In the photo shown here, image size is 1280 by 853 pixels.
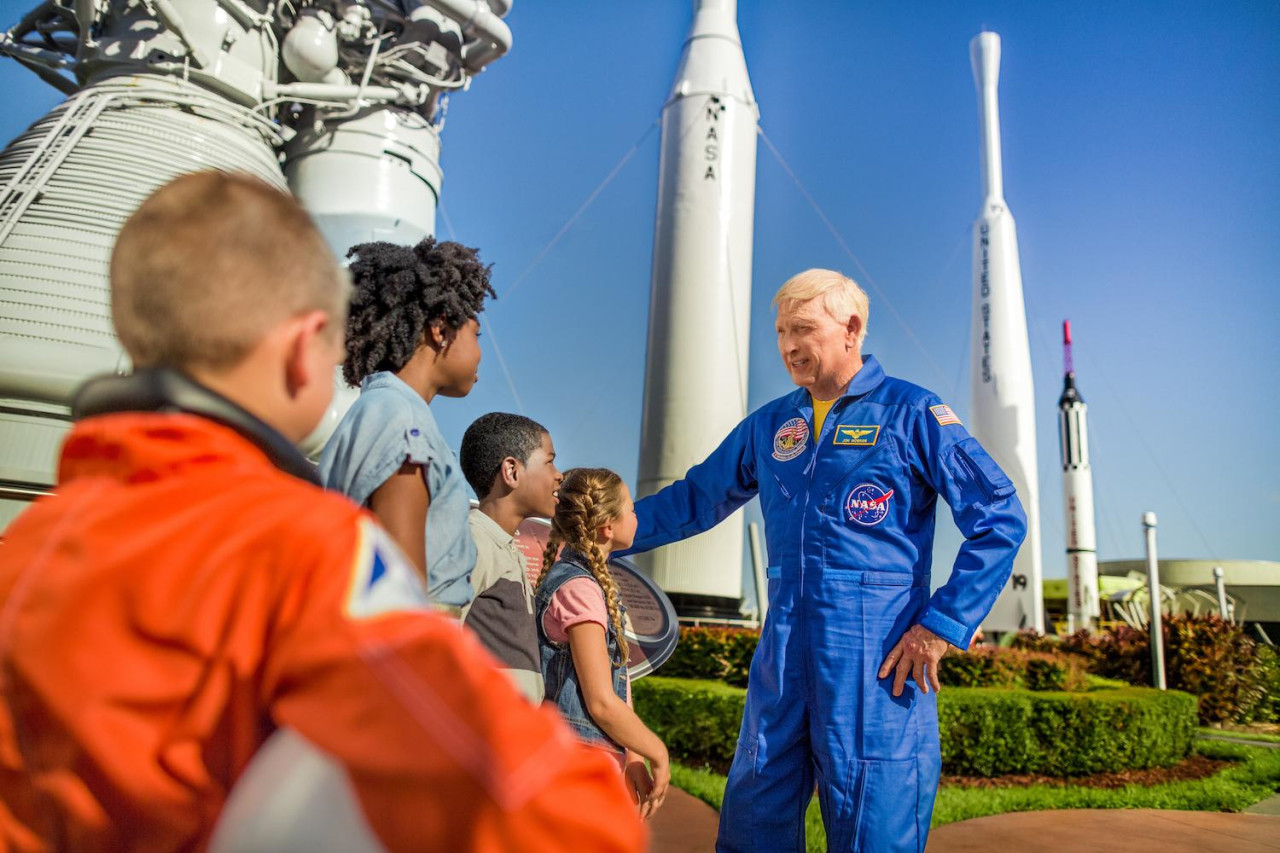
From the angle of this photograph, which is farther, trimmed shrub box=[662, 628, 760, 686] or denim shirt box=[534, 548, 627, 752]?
trimmed shrub box=[662, 628, 760, 686]

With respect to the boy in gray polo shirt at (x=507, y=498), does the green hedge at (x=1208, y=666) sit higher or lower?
lower

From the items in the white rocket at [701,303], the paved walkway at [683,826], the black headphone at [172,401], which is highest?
the white rocket at [701,303]

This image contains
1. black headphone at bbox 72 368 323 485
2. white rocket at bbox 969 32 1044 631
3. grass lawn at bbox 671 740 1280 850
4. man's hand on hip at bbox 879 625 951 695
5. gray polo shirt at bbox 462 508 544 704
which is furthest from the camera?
white rocket at bbox 969 32 1044 631

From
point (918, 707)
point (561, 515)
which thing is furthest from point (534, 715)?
point (918, 707)

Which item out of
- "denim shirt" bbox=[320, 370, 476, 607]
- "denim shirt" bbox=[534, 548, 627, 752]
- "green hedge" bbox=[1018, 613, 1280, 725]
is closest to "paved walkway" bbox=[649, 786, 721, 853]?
"denim shirt" bbox=[534, 548, 627, 752]

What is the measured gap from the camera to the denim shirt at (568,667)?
2463mm

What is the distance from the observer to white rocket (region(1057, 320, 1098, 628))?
69.8 feet

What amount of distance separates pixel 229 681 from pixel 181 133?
919 centimetres

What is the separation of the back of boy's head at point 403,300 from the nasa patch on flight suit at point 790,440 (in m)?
1.27

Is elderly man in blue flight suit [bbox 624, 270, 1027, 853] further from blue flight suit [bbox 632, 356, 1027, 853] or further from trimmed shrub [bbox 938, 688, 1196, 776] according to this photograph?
trimmed shrub [bbox 938, 688, 1196, 776]

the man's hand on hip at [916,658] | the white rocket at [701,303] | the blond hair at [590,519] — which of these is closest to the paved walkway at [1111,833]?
the man's hand on hip at [916,658]

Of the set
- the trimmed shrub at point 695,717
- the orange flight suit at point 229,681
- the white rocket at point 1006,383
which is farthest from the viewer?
the white rocket at point 1006,383

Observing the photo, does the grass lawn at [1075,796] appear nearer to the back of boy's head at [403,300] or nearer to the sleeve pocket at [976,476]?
the sleeve pocket at [976,476]

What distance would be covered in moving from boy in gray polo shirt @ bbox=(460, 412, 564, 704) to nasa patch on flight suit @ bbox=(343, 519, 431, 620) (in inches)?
59.6
